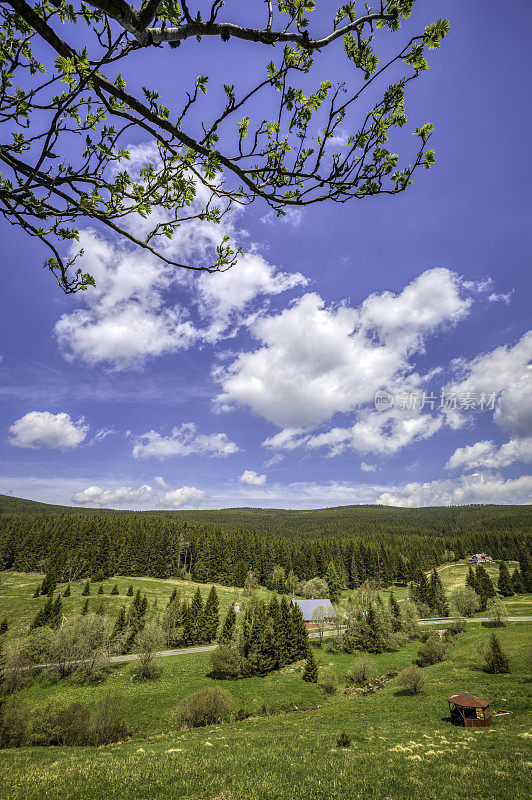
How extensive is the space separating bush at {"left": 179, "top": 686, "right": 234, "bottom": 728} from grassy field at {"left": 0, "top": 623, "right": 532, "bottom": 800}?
57.3 inches

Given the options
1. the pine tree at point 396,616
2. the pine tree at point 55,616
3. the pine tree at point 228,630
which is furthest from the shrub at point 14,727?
the pine tree at point 396,616

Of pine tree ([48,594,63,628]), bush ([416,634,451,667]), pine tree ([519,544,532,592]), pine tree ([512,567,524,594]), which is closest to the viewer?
bush ([416,634,451,667])

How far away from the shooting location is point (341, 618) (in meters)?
54.1

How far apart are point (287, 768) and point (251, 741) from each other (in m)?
8.66

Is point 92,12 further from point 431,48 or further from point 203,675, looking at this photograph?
point 203,675

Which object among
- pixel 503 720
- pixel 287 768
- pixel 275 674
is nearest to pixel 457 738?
pixel 503 720

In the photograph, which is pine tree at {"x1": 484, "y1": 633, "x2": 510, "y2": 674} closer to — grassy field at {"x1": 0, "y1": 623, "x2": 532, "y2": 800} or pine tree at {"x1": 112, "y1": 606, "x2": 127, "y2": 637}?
grassy field at {"x1": 0, "y1": 623, "x2": 532, "y2": 800}

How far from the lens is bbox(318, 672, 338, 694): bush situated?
117 feet

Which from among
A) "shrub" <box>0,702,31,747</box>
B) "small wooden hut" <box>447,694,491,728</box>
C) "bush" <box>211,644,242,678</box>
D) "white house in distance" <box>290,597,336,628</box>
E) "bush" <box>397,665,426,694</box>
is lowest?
"white house in distance" <box>290,597,336,628</box>

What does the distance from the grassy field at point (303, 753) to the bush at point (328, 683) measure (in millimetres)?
973

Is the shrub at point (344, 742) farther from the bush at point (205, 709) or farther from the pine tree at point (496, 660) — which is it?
the pine tree at point (496, 660)

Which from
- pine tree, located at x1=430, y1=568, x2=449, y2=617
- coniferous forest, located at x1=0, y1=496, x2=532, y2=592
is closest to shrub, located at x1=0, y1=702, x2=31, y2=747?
coniferous forest, located at x1=0, y1=496, x2=532, y2=592

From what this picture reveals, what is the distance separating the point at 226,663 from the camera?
3838cm

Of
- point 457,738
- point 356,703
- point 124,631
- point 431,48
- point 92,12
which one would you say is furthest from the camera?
point 124,631
